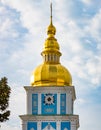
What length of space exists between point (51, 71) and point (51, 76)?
1.67ft

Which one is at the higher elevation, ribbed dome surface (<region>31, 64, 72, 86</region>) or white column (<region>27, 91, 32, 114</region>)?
ribbed dome surface (<region>31, 64, 72, 86</region>)

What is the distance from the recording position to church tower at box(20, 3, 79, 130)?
5156 centimetres

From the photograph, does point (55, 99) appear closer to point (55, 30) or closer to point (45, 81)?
point (45, 81)

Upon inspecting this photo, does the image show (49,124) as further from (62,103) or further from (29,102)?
(29,102)

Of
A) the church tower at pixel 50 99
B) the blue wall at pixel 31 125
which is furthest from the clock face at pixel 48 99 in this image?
the blue wall at pixel 31 125

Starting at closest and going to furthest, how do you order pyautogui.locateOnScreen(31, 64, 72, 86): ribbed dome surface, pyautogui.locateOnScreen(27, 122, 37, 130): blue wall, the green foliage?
the green foliage → pyautogui.locateOnScreen(27, 122, 37, 130): blue wall → pyautogui.locateOnScreen(31, 64, 72, 86): ribbed dome surface

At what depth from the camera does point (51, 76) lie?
176ft

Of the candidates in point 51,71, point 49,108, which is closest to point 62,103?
point 49,108

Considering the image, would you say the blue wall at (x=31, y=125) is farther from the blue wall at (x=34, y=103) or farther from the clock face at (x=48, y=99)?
the clock face at (x=48, y=99)

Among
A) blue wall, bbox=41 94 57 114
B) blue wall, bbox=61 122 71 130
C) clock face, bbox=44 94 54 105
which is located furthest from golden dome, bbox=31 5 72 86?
blue wall, bbox=61 122 71 130

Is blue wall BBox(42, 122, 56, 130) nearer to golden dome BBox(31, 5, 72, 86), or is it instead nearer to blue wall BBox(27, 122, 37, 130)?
blue wall BBox(27, 122, 37, 130)

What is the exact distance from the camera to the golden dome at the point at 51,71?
176 ft

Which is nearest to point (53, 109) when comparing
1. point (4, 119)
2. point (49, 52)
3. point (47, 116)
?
point (47, 116)

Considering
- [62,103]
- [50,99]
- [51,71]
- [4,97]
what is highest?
[51,71]
